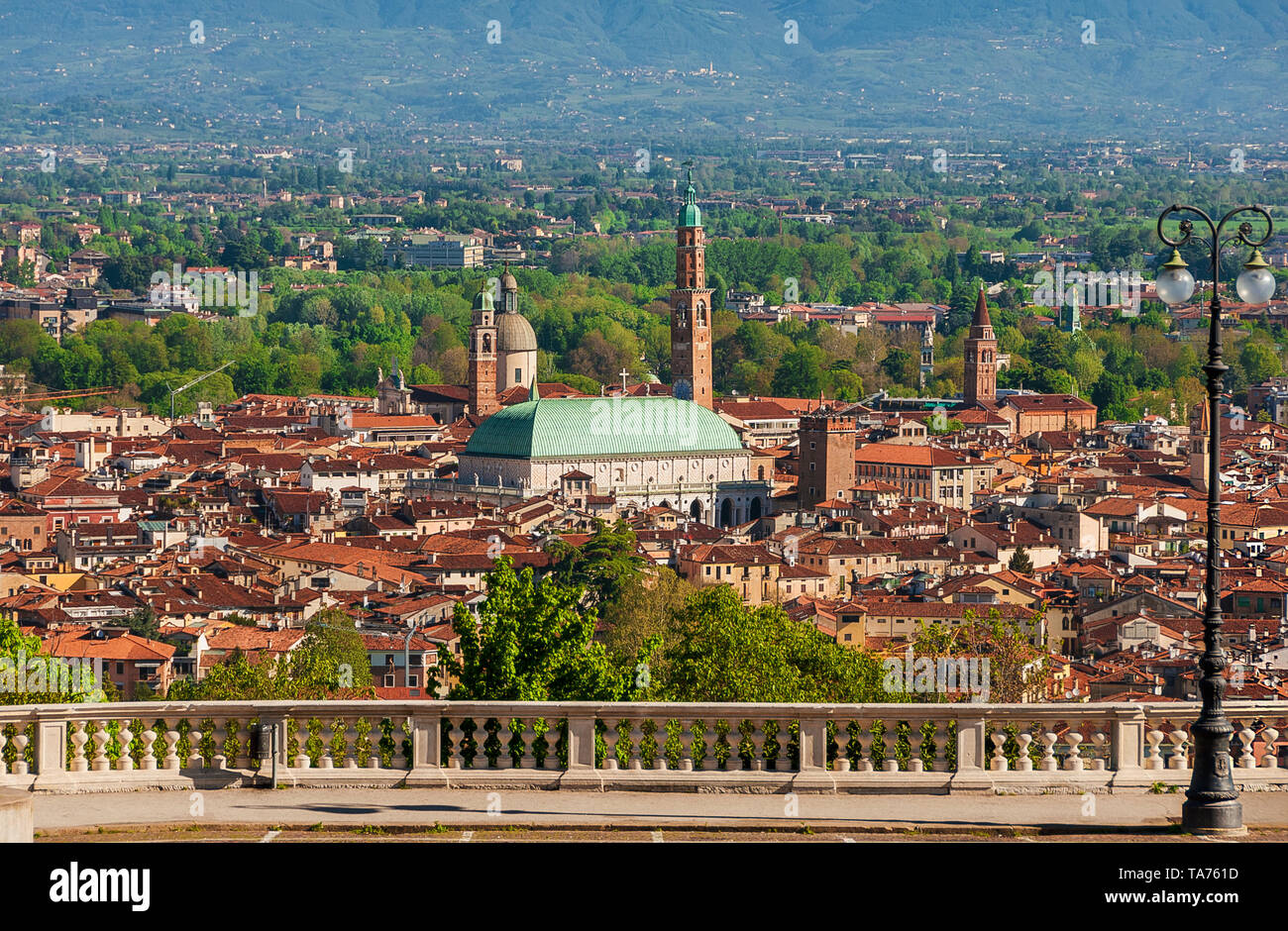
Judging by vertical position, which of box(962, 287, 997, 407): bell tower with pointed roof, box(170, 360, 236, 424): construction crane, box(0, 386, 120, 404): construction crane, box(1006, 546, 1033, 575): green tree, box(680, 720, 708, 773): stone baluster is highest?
box(680, 720, 708, 773): stone baluster

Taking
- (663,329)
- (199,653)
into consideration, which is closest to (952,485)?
(199,653)

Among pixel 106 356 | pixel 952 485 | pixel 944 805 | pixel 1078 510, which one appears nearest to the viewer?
pixel 944 805

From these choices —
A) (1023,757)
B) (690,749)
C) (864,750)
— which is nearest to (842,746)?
(864,750)

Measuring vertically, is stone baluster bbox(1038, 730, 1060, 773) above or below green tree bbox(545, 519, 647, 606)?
above

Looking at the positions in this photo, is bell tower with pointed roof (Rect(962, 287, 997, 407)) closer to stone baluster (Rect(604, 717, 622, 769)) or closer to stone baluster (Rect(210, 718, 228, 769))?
stone baluster (Rect(210, 718, 228, 769))

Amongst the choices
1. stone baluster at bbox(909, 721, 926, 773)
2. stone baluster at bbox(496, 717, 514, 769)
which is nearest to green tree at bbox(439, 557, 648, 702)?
stone baluster at bbox(496, 717, 514, 769)

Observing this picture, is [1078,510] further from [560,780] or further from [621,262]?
[621,262]
